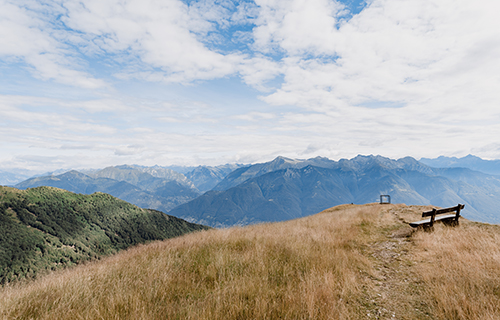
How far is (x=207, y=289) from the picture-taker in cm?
453

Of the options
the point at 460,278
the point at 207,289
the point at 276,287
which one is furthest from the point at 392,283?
the point at 207,289

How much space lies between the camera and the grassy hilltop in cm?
352

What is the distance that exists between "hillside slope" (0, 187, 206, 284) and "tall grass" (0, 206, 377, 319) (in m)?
128

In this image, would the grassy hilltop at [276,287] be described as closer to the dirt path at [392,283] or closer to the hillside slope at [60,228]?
the dirt path at [392,283]

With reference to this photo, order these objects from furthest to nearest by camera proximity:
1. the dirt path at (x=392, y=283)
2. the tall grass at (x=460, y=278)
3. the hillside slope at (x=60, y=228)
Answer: the hillside slope at (x=60, y=228), the dirt path at (x=392, y=283), the tall grass at (x=460, y=278)

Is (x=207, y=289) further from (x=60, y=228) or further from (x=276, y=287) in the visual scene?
(x=60, y=228)

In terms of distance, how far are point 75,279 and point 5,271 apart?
514 feet

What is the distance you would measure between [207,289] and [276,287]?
57.6 inches

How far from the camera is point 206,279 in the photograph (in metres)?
5.04

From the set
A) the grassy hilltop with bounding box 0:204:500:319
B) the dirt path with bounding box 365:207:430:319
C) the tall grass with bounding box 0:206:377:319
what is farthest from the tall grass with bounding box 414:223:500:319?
the tall grass with bounding box 0:206:377:319

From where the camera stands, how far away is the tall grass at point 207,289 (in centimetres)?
347

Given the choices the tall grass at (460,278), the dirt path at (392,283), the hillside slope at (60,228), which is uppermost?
the tall grass at (460,278)

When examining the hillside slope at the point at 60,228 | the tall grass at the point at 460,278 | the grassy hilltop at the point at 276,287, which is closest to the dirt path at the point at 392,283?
the grassy hilltop at the point at 276,287

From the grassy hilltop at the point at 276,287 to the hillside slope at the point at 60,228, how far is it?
420 ft
